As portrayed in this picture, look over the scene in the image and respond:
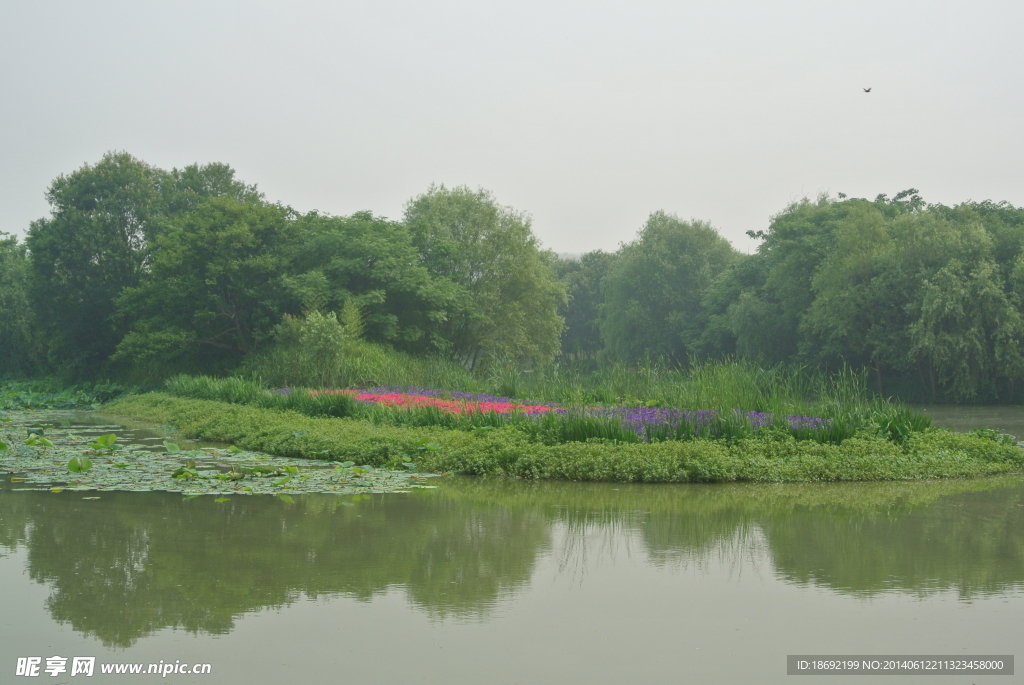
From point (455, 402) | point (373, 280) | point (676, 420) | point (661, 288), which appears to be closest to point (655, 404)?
point (676, 420)

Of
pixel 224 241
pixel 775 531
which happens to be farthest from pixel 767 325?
pixel 775 531

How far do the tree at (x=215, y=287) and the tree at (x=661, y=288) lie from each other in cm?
2596

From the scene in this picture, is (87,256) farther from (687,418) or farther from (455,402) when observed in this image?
(687,418)

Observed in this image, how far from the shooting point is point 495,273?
4416 cm

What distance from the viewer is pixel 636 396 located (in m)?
17.1

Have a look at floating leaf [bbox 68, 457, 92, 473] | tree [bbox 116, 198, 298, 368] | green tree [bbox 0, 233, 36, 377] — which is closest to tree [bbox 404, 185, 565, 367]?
tree [bbox 116, 198, 298, 368]

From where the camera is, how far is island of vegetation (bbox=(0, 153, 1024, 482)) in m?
13.2

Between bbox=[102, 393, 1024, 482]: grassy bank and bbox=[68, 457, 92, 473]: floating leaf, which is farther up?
bbox=[102, 393, 1024, 482]: grassy bank

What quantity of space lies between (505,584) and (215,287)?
29311 mm

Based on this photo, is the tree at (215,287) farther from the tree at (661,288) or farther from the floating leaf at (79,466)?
the tree at (661,288)

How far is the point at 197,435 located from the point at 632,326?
40.0 metres

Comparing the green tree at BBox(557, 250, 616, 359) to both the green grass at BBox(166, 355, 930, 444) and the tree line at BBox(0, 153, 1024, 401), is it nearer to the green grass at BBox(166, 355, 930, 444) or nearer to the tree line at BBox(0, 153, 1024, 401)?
the tree line at BBox(0, 153, 1024, 401)

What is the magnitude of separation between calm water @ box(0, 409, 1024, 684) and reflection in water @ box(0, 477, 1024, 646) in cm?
3

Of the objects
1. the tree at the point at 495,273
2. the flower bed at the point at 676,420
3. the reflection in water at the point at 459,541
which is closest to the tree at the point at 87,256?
the tree at the point at 495,273
